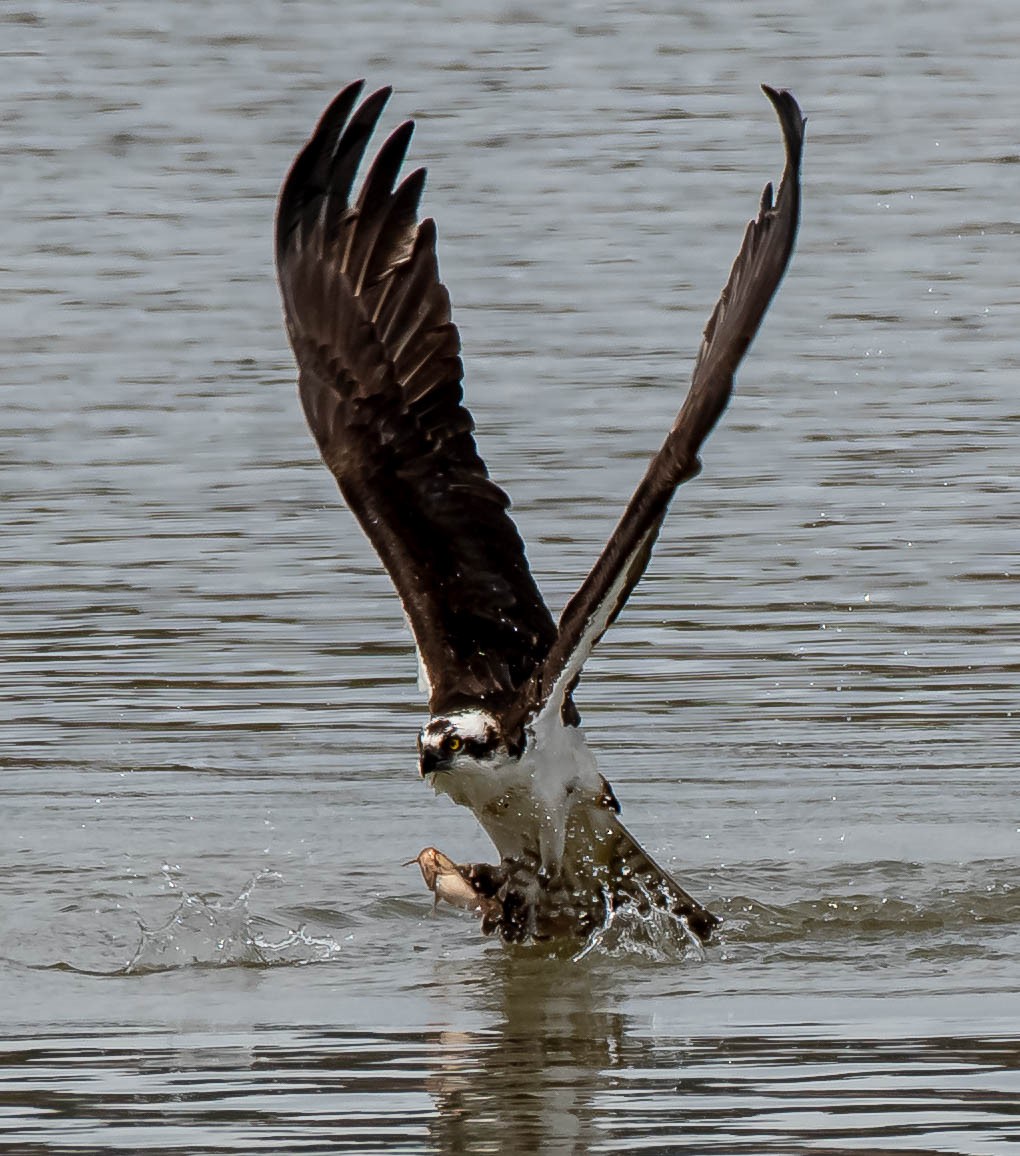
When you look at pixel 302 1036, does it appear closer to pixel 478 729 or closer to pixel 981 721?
pixel 478 729

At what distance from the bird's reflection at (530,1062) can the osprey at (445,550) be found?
360mm

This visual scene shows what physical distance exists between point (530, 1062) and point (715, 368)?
5.63 ft

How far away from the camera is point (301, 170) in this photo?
9.78 m

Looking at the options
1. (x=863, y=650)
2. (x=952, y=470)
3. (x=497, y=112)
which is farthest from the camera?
(x=497, y=112)

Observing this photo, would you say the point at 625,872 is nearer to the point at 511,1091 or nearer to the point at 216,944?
the point at 216,944

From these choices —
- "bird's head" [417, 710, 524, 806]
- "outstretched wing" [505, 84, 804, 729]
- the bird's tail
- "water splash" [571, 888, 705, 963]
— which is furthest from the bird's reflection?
"outstretched wing" [505, 84, 804, 729]

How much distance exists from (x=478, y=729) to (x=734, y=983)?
1060mm

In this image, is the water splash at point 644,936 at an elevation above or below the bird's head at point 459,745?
below

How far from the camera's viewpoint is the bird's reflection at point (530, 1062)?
664 cm

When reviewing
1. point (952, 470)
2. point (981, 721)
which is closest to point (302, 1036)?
point (981, 721)

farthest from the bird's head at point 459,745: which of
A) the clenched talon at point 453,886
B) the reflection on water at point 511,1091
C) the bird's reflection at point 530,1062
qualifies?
the reflection on water at point 511,1091

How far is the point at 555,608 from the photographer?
39.5ft

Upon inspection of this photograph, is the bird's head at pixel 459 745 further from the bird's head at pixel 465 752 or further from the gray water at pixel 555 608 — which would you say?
the gray water at pixel 555 608

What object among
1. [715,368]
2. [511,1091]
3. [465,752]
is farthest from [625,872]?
[511,1091]
